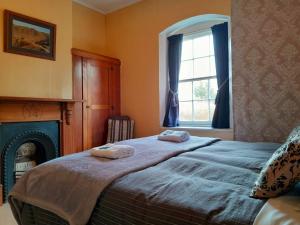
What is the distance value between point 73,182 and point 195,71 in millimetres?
2801

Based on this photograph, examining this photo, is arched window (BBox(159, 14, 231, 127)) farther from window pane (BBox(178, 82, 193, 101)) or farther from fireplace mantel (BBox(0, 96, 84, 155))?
fireplace mantel (BBox(0, 96, 84, 155))

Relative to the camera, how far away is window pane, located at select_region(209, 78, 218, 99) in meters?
3.28

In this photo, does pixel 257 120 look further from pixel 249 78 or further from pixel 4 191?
pixel 4 191

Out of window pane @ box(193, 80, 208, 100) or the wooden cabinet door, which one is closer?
window pane @ box(193, 80, 208, 100)

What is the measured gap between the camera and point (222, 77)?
307 cm

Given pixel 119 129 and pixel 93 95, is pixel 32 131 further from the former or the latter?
pixel 119 129

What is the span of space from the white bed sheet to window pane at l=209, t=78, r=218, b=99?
103 inches

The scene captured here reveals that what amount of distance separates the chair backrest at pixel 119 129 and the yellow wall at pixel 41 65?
0.86 m

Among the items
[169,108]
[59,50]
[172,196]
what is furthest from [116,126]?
[172,196]

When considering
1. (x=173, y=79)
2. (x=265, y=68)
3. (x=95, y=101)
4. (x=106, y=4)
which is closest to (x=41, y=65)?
(x=95, y=101)

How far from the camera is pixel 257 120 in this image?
2.47 meters

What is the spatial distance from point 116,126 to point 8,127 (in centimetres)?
157

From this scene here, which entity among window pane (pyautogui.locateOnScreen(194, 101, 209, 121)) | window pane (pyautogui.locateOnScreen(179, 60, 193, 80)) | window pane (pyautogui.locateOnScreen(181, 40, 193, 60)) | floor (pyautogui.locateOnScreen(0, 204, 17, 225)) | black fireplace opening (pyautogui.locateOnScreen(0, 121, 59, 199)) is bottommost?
floor (pyautogui.locateOnScreen(0, 204, 17, 225))

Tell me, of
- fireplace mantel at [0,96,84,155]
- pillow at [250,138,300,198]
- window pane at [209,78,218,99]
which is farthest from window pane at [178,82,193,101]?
pillow at [250,138,300,198]
